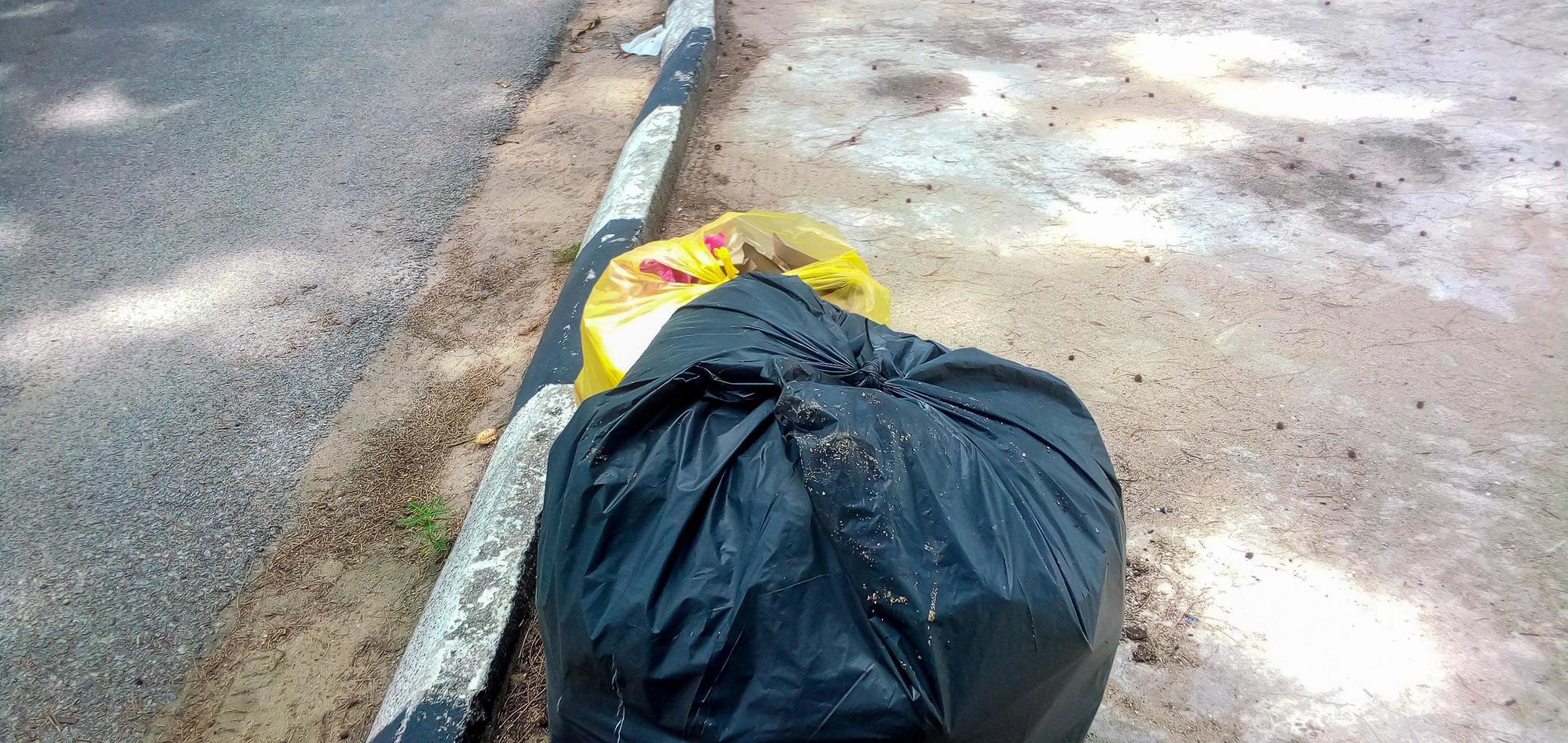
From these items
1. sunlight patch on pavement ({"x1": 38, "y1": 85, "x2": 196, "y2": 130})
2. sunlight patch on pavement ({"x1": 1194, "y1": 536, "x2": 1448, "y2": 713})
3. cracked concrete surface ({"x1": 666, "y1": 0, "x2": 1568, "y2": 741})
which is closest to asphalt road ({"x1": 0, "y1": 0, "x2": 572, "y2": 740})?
sunlight patch on pavement ({"x1": 38, "y1": 85, "x2": 196, "y2": 130})

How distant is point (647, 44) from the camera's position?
5.79 m

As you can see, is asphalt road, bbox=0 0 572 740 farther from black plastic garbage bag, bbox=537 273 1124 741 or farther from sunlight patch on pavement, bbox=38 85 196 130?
black plastic garbage bag, bbox=537 273 1124 741

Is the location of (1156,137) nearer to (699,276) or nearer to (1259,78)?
(1259,78)

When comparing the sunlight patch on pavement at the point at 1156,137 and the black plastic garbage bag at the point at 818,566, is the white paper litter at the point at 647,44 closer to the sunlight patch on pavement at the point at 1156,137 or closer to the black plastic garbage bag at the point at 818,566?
the sunlight patch on pavement at the point at 1156,137

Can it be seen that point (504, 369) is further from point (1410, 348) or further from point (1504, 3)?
point (1504, 3)

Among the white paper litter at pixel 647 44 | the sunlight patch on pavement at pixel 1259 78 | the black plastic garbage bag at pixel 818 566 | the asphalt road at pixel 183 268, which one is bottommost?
the asphalt road at pixel 183 268

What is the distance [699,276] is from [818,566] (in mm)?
1330

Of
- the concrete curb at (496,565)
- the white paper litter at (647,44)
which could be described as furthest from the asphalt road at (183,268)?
the concrete curb at (496,565)

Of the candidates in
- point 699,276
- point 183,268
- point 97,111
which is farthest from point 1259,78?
point 97,111

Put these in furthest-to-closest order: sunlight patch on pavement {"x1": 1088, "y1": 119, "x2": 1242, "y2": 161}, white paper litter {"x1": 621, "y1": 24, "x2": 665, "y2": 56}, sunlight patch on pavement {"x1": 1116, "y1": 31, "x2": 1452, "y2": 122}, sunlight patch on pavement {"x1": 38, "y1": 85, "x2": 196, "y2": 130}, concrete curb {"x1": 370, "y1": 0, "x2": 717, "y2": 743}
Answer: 1. white paper litter {"x1": 621, "y1": 24, "x2": 665, "y2": 56}
2. sunlight patch on pavement {"x1": 38, "y1": 85, "x2": 196, "y2": 130}
3. sunlight patch on pavement {"x1": 1116, "y1": 31, "x2": 1452, "y2": 122}
4. sunlight patch on pavement {"x1": 1088, "y1": 119, "x2": 1242, "y2": 161}
5. concrete curb {"x1": 370, "y1": 0, "x2": 717, "y2": 743}

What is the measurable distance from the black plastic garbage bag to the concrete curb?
1.31 ft

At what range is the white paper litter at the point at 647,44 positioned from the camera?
226 inches

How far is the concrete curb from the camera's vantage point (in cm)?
194

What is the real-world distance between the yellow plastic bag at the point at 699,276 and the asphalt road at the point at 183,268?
1.17 meters
